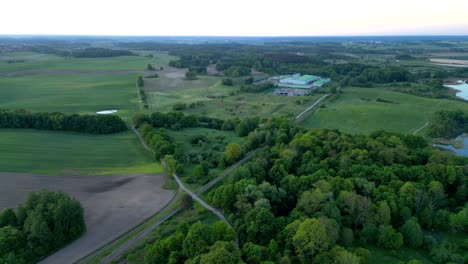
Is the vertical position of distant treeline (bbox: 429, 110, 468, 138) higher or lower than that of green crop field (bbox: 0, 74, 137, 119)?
lower

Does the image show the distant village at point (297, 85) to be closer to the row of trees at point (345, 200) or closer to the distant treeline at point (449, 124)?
the distant treeline at point (449, 124)

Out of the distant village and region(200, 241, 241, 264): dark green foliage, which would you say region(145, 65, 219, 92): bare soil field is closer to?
the distant village

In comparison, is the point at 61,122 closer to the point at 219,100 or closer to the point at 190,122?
the point at 190,122

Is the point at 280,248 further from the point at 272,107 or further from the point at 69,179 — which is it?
the point at 272,107

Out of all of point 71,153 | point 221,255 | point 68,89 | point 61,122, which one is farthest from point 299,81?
point 221,255

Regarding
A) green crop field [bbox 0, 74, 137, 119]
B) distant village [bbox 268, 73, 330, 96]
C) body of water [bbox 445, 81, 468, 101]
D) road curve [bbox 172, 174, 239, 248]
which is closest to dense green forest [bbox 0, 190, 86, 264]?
road curve [bbox 172, 174, 239, 248]

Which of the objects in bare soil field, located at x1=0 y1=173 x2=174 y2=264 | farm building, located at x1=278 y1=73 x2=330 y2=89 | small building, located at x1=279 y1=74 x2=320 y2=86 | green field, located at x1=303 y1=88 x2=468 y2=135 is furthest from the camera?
small building, located at x1=279 y1=74 x2=320 y2=86
